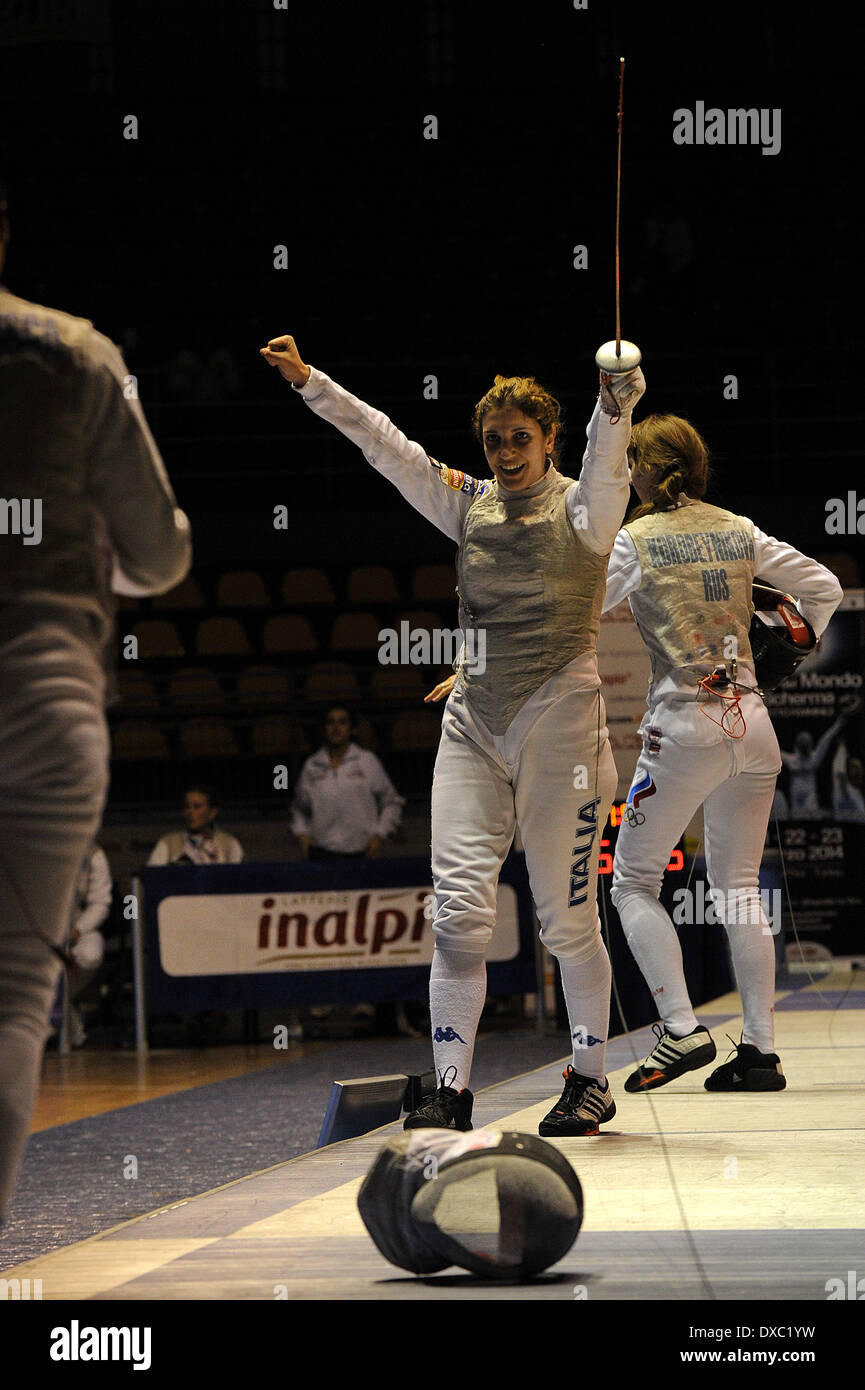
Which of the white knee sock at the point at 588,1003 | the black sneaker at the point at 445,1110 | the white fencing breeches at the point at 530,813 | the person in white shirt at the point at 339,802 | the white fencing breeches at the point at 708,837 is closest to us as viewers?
the black sneaker at the point at 445,1110

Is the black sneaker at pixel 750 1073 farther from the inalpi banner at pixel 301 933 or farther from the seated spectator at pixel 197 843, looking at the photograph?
the seated spectator at pixel 197 843

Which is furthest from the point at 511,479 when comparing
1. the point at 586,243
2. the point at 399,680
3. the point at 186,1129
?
the point at 586,243

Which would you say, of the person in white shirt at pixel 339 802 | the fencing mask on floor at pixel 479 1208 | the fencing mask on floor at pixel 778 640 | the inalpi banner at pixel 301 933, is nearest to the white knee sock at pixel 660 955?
the fencing mask on floor at pixel 778 640

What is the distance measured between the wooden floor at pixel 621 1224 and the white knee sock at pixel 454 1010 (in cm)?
26

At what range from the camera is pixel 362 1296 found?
2.14 metres

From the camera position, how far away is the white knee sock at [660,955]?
14.1 ft

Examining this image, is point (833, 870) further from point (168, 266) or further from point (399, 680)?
point (168, 266)

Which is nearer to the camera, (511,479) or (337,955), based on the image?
(511,479)

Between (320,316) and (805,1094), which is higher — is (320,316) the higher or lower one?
the higher one

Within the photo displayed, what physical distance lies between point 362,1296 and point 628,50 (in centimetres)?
1192

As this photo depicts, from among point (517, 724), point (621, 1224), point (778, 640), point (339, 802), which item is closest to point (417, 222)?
point (339, 802)

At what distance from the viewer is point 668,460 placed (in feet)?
14.4

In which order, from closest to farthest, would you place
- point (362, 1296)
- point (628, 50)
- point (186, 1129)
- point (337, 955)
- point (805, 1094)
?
point (362, 1296) → point (805, 1094) → point (186, 1129) → point (337, 955) → point (628, 50)

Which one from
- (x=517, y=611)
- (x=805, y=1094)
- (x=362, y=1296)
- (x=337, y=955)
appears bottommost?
(x=337, y=955)
